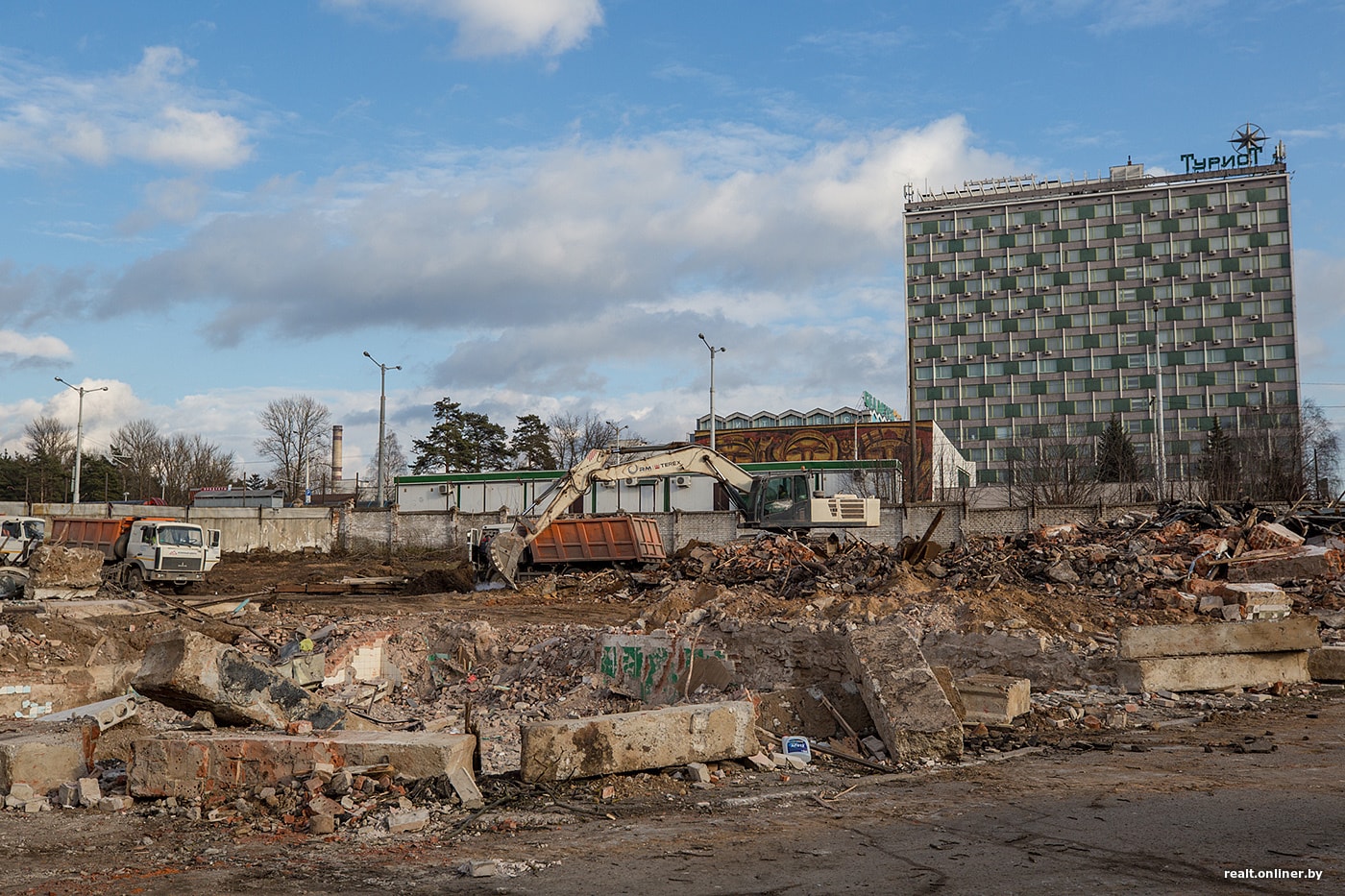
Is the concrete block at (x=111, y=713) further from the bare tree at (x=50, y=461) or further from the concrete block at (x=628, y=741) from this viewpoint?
the bare tree at (x=50, y=461)

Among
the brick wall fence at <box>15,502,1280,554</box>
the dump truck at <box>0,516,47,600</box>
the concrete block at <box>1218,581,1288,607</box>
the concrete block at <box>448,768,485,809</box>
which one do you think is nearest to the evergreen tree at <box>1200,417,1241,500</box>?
the brick wall fence at <box>15,502,1280,554</box>

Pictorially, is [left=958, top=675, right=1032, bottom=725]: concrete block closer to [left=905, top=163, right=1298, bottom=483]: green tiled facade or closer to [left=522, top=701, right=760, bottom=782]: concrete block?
[left=522, top=701, right=760, bottom=782]: concrete block

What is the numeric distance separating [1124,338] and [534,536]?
84884mm

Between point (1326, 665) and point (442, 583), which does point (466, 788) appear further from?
point (442, 583)

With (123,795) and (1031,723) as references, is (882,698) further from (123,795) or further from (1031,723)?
(123,795)

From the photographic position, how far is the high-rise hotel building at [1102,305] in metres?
91.2

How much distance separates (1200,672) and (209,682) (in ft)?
33.1

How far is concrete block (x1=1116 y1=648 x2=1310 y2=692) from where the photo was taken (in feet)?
37.2

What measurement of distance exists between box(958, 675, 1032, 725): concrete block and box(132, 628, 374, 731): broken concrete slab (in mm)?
6143

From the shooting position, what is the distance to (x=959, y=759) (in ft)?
26.7

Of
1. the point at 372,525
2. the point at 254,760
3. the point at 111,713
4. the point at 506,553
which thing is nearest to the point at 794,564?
the point at 506,553

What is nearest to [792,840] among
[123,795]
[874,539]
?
[123,795]

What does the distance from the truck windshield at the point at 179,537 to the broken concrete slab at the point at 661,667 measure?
17616 millimetres

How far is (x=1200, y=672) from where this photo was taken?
1141 centimetres
